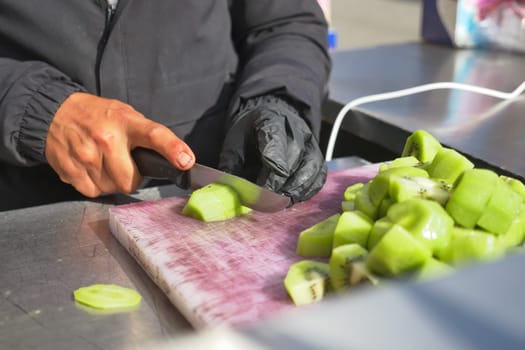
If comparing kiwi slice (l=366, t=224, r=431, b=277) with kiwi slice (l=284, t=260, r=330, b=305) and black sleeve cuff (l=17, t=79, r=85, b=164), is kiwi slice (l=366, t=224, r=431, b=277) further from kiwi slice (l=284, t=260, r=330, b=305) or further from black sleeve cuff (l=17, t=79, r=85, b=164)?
black sleeve cuff (l=17, t=79, r=85, b=164)

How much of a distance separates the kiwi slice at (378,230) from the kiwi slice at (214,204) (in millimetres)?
317

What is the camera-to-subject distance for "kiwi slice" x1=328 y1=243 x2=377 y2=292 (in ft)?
3.19

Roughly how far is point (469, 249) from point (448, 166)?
28cm

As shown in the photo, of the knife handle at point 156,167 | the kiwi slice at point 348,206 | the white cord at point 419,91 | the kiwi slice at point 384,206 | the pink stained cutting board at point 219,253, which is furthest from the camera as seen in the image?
the white cord at point 419,91

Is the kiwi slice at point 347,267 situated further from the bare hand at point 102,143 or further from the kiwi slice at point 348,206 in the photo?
the bare hand at point 102,143

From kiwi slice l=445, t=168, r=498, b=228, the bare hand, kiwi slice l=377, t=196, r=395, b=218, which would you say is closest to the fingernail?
the bare hand

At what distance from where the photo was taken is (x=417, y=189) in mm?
1128

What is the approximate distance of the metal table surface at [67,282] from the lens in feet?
3.25

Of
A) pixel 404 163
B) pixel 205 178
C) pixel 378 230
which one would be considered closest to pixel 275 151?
pixel 205 178

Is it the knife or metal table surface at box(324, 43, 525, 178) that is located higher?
the knife

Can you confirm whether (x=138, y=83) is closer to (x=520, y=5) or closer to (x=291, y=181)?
(x=291, y=181)

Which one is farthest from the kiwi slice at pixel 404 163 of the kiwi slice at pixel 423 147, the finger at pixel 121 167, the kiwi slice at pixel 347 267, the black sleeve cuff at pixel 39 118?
the black sleeve cuff at pixel 39 118

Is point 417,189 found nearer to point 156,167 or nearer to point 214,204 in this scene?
point 214,204

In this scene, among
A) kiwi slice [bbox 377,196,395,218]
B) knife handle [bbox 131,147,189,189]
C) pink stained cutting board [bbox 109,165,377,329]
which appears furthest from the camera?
knife handle [bbox 131,147,189,189]
